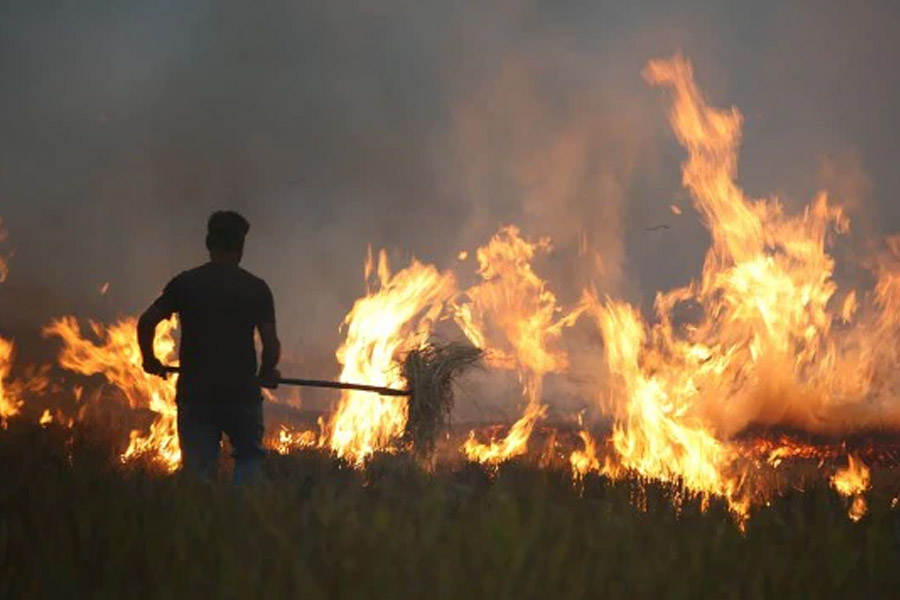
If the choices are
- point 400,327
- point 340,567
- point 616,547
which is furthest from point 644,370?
point 340,567

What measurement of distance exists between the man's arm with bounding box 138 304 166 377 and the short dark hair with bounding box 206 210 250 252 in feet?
1.79

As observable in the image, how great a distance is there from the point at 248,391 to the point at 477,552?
133 inches

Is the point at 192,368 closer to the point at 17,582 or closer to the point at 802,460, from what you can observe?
the point at 17,582

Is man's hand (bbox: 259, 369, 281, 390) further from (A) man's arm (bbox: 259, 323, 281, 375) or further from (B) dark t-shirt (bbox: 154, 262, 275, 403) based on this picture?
(B) dark t-shirt (bbox: 154, 262, 275, 403)

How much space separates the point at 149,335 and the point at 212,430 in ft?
2.39

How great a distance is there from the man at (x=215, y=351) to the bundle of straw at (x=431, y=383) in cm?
450

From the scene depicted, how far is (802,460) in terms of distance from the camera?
47.0 feet

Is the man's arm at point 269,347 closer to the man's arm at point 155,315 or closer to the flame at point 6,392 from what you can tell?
the man's arm at point 155,315

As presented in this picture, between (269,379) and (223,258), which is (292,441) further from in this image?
(223,258)

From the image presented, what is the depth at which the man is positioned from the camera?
6.12 m

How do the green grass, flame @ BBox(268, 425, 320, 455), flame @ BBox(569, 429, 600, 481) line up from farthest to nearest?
flame @ BBox(268, 425, 320, 455), flame @ BBox(569, 429, 600, 481), the green grass

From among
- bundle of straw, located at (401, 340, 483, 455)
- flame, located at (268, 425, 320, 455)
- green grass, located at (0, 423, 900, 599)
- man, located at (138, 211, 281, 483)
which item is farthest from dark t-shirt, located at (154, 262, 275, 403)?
bundle of straw, located at (401, 340, 483, 455)

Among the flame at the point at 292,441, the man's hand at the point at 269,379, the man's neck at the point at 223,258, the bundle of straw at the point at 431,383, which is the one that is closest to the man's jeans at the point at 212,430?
the man's hand at the point at 269,379

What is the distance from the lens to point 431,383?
1077cm
